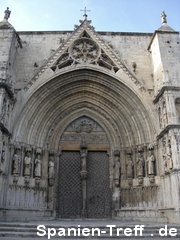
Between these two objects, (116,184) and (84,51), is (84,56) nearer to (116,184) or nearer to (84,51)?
(84,51)

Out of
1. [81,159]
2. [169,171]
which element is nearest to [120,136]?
[81,159]

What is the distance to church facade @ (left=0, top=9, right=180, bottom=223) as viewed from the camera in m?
9.91

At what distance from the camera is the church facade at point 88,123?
991 centimetres

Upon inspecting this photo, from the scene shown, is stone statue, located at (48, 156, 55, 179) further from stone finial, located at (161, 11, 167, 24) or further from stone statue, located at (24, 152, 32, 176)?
stone finial, located at (161, 11, 167, 24)

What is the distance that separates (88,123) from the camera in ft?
41.3

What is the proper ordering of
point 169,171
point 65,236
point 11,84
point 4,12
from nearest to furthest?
1. point 65,236
2. point 169,171
3. point 11,84
4. point 4,12

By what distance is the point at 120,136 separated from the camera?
38.8 feet

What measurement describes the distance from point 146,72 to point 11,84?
6363 millimetres

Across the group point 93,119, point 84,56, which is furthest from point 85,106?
point 84,56

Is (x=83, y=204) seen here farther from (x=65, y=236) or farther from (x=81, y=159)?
(x=65, y=236)

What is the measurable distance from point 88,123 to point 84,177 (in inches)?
108

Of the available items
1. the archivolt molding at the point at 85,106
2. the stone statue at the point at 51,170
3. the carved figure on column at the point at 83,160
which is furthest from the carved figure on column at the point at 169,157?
the stone statue at the point at 51,170

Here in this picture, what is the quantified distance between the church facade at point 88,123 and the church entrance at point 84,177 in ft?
0.14

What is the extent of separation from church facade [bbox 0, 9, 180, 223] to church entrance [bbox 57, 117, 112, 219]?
4 cm
